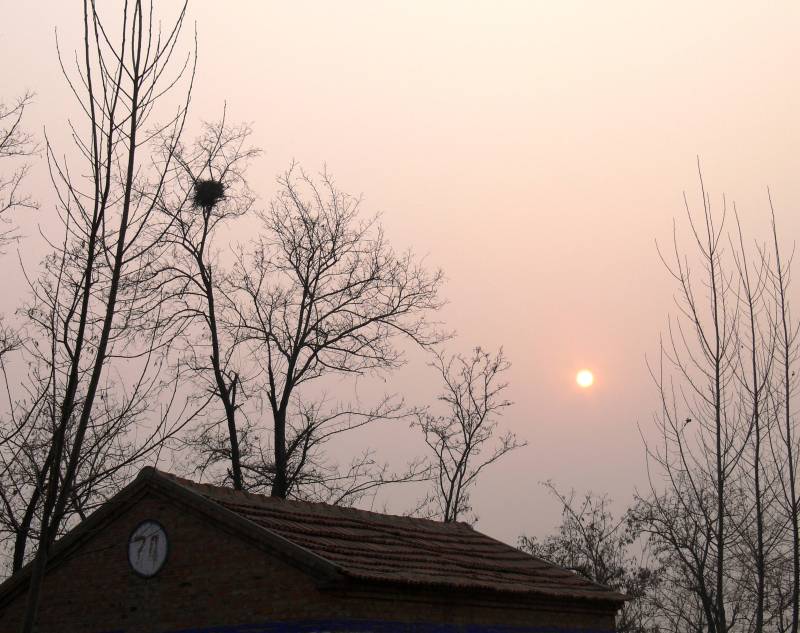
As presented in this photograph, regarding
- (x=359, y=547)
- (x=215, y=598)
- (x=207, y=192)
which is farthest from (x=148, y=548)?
(x=207, y=192)

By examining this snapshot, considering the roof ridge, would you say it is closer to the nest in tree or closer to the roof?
Result: the roof

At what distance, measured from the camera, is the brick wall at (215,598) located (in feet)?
44.5

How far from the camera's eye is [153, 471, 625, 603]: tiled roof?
47.7 feet

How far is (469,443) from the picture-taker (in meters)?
34.8

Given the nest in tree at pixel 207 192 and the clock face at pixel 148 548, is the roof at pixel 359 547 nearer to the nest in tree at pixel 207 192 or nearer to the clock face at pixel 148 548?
the clock face at pixel 148 548

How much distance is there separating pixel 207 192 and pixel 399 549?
41.4 feet

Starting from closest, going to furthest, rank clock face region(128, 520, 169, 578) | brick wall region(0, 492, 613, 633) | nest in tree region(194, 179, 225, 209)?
brick wall region(0, 492, 613, 633)
clock face region(128, 520, 169, 578)
nest in tree region(194, 179, 225, 209)

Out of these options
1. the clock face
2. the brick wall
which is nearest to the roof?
the brick wall

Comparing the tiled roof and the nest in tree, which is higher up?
the nest in tree

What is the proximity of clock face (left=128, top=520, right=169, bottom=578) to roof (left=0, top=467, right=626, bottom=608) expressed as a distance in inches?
24.1

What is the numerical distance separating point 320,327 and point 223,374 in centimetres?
337

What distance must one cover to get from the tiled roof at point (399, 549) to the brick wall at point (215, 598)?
324 millimetres

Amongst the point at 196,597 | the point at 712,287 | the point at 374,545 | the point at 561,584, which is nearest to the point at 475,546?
the point at 561,584

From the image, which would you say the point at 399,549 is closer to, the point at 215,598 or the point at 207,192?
the point at 215,598
